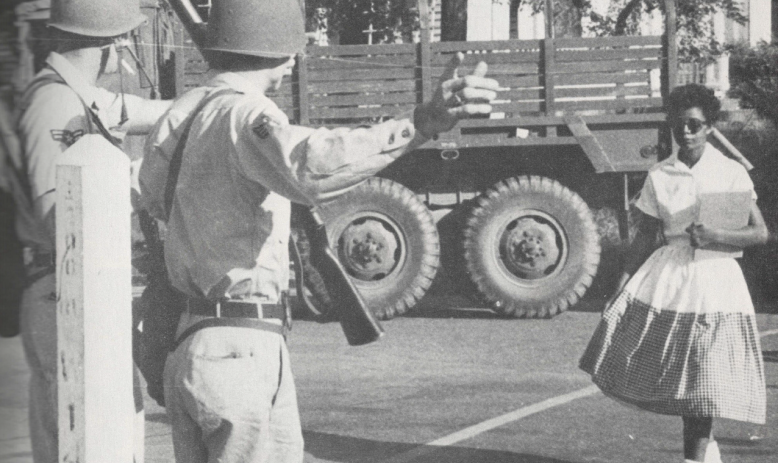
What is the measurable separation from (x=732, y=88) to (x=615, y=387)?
6913mm

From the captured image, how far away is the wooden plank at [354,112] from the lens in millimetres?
10805

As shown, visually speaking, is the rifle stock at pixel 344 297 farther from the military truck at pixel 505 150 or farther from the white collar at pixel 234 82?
the military truck at pixel 505 150

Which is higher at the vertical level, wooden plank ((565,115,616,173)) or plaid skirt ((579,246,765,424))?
wooden plank ((565,115,616,173))

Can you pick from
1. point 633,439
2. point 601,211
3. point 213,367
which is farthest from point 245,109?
point 601,211

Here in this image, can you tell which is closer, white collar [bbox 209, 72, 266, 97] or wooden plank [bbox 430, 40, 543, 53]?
white collar [bbox 209, 72, 266, 97]

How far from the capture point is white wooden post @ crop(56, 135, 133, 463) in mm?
2416

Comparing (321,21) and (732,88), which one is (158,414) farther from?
(321,21)

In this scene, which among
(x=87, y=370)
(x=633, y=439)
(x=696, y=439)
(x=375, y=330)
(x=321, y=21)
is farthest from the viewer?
(x=321, y=21)

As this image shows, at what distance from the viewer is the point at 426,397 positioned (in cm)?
730

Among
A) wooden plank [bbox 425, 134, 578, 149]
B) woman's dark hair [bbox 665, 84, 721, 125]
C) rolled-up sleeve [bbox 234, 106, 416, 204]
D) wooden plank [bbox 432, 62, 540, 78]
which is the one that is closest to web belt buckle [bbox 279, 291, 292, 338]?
rolled-up sleeve [bbox 234, 106, 416, 204]

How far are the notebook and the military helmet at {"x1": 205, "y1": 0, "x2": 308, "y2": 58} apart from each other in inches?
102

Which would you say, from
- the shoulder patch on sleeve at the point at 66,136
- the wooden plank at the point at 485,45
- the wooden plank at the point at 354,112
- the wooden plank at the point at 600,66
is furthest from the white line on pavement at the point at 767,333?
the shoulder patch on sleeve at the point at 66,136

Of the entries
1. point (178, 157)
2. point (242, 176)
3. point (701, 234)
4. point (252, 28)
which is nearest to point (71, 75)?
point (178, 157)

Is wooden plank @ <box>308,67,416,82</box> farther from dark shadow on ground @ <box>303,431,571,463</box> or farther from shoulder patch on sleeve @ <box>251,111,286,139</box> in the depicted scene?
shoulder patch on sleeve @ <box>251,111,286,139</box>
